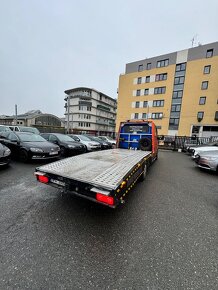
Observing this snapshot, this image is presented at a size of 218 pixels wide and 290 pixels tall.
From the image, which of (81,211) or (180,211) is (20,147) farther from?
(180,211)

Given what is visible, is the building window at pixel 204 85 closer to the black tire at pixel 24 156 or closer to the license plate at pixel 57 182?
the black tire at pixel 24 156

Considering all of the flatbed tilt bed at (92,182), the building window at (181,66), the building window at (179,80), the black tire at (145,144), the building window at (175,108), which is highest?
the building window at (181,66)

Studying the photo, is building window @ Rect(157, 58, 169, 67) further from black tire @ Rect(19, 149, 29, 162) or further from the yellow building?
black tire @ Rect(19, 149, 29, 162)

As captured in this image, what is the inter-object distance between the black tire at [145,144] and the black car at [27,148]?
411cm

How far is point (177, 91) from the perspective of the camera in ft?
92.0

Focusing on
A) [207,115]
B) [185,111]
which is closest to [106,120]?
[185,111]

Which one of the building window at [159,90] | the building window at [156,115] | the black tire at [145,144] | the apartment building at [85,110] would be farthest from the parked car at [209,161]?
the apartment building at [85,110]

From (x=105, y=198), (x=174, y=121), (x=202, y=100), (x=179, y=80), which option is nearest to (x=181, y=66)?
(x=179, y=80)

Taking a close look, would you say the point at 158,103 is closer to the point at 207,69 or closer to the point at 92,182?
the point at 207,69

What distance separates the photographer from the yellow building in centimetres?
2533

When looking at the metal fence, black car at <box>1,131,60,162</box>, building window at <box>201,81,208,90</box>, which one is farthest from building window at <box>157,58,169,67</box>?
black car at <box>1,131,60,162</box>

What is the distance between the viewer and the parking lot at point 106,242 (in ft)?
4.93

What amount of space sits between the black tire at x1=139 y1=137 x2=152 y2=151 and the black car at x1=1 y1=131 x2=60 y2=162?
411cm

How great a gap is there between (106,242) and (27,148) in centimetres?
537
